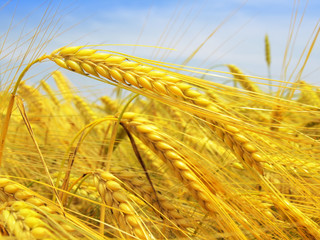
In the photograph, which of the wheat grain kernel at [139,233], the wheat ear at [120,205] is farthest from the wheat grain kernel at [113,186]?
the wheat grain kernel at [139,233]

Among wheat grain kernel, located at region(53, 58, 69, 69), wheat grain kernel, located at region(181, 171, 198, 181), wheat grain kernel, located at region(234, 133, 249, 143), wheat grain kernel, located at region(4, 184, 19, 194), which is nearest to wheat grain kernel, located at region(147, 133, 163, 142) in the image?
wheat grain kernel, located at region(181, 171, 198, 181)

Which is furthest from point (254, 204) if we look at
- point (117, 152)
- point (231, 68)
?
point (231, 68)

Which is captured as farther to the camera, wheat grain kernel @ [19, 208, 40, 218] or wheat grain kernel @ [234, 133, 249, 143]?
wheat grain kernel @ [234, 133, 249, 143]

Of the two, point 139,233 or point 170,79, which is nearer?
point 139,233

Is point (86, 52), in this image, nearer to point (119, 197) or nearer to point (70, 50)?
point (70, 50)

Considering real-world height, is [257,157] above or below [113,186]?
above

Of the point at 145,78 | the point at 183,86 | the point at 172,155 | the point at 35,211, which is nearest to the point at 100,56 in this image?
the point at 145,78

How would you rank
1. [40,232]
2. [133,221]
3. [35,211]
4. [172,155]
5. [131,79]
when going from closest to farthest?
[40,232] < [35,211] < [133,221] < [131,79] < [172,155]

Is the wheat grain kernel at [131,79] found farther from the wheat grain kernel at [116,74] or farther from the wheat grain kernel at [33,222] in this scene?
the wheat grain kernel at [33,222]

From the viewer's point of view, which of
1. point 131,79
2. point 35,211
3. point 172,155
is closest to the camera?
point 35,211

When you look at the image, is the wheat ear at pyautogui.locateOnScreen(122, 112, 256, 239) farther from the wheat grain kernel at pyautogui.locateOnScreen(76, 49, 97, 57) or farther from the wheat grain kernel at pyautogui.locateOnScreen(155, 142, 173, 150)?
the wheat grain kernel at pyautogui.locateOnScreen(76, 49, 97, 57)

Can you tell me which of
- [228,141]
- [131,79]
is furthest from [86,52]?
[228,141]

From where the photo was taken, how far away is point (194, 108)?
0.97 m

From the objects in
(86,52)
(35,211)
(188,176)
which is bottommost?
(35,211)
